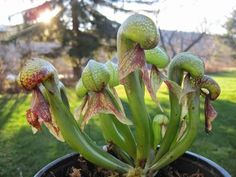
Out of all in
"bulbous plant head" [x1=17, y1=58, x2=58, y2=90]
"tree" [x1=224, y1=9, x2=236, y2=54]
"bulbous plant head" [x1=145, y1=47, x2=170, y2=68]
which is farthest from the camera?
"tree" [x1=224, y1=9, x2=236, y2=54]

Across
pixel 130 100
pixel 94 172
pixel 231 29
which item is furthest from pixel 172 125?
pixel 231 29

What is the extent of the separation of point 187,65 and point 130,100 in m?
0.11

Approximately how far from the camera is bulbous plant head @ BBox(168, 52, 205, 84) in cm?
55

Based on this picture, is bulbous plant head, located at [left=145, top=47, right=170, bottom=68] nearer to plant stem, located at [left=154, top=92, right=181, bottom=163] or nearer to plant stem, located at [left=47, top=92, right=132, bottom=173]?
plant stem, located at [left=154, top=92, right=181, bottom=163]

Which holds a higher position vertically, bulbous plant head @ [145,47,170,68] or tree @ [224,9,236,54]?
bulbous plant head @ [145,47,170,68]

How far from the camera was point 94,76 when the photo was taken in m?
0.52

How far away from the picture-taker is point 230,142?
2.53 m

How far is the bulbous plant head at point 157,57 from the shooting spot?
2.05ft

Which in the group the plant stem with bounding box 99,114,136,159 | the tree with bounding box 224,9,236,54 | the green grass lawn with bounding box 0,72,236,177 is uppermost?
the plant stem with bounding box 99,114,136,159

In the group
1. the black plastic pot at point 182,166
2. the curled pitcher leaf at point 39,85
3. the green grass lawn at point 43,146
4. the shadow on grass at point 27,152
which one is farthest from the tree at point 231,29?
the curled pitcher leaf at point 39,85

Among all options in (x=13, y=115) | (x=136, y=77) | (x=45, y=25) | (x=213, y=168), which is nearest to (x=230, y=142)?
(x=213, y=168)

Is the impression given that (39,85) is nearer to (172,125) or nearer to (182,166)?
(172,125)

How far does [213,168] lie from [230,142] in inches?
80.5

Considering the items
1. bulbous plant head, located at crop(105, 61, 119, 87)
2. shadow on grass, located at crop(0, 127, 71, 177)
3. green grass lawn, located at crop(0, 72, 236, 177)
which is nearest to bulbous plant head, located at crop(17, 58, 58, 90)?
bulbous plant head, located at crop(105, 61, 119, 87)
